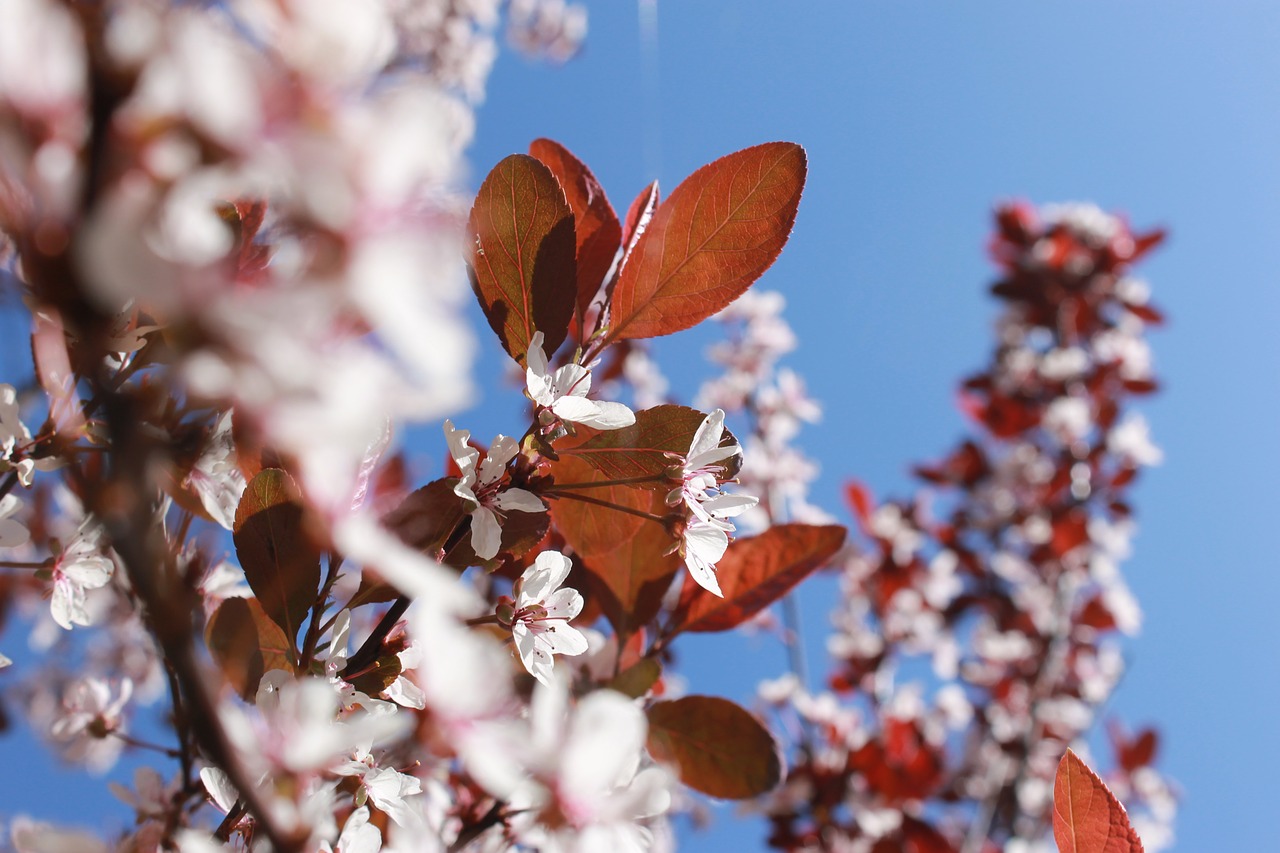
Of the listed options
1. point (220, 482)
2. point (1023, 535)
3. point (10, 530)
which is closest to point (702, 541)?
point (220, 482)

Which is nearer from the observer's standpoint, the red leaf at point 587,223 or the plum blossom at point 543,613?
the plum blossom at point 543,613

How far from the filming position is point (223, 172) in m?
0.22

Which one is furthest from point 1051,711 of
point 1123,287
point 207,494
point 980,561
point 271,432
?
point 271,432

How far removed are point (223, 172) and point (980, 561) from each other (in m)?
2.57

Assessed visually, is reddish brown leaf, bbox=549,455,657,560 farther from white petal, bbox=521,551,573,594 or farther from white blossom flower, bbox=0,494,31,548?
white blossom flower, bbox=0,494,31,548

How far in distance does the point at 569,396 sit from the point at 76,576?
0.41 meters

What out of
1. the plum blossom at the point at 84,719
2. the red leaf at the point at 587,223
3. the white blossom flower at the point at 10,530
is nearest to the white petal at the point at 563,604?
the red leaf at the point at 587,223

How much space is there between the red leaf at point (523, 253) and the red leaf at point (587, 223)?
6 cm

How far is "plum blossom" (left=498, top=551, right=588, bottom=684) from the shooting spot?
484 mm

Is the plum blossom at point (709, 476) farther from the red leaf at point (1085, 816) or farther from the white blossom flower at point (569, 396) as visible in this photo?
the red leaf at point (1085, 816)

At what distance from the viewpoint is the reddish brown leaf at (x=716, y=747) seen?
0.68m

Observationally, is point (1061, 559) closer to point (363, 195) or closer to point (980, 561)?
point (980, 561)

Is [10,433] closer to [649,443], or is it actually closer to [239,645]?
[239,645]

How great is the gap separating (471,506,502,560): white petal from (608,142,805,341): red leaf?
0.18 metres
